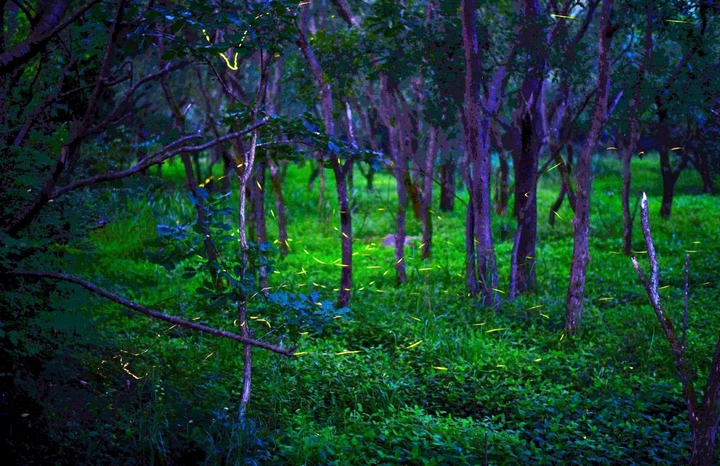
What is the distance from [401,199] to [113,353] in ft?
23.6

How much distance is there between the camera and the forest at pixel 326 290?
5.52 metres

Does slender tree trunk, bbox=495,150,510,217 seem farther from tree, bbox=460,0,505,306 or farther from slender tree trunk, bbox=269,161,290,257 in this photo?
tree, bbox=460,0,505,306

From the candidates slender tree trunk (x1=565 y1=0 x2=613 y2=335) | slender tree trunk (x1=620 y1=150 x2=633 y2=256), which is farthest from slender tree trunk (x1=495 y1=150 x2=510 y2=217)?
slender tree trunk (x1=565 y1=0 x2=613 y2=335)

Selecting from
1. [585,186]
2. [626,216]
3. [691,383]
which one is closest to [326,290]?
[585,186]

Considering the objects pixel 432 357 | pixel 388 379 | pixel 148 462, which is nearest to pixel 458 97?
pixel 432 357

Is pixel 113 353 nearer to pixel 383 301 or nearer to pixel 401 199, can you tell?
pixel 383 301

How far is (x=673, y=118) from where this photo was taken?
12078 millimetres

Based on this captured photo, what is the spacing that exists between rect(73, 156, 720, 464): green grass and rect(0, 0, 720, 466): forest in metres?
0.04

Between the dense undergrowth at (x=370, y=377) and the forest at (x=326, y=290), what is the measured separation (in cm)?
4

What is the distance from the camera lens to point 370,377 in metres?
8.05

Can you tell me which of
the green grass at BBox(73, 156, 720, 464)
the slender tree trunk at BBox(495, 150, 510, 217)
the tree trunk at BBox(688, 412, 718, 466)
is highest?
the slender tree trunk at BBox(495, 150, 510, 217)

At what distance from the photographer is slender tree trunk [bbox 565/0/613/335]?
994 cm

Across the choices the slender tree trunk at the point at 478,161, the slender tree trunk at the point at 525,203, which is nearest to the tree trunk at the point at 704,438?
the slender tree trunk at the point at 478,161

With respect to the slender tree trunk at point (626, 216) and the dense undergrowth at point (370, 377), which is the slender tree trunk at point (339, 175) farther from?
the slender tree trunk at point (626, 216)
